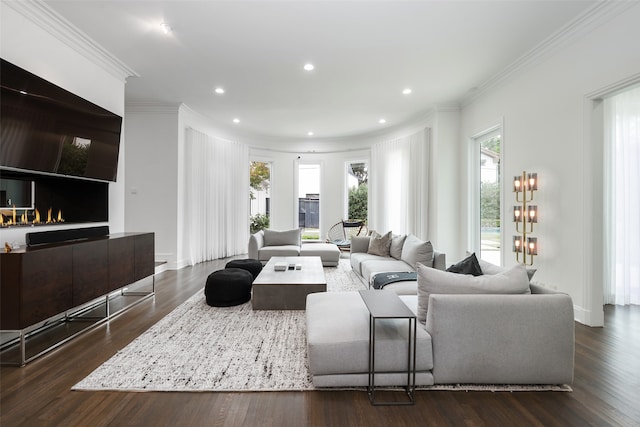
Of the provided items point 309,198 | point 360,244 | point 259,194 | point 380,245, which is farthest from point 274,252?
point 309,198

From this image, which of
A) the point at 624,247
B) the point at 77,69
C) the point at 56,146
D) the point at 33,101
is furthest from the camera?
the point at 624,247

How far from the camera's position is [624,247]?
12.9 feet

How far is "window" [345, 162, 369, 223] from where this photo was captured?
868cm

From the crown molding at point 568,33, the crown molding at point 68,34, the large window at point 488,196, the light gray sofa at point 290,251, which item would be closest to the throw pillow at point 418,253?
the large window at point 488,196

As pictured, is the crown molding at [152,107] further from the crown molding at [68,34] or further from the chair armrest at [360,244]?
the chair armrest at [360,244]

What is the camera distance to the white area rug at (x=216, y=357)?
2.08m

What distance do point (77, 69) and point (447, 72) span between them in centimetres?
473

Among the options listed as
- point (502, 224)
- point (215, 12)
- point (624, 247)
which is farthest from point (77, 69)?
point (624, 247)

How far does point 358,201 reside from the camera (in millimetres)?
8750

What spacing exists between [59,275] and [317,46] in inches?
138

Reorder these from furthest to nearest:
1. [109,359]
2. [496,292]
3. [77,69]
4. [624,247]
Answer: [624,247]
[77,69]
[109,359]
[496,292]

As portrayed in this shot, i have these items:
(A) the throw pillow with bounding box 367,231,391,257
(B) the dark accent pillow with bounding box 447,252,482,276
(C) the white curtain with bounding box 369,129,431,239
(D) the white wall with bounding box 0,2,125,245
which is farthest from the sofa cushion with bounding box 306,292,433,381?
(C) the white curtain with bounding box 369,129,431,239

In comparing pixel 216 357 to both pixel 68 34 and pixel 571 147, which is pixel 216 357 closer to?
pixel 68 34

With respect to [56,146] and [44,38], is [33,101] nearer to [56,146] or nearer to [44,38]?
[56,146]
